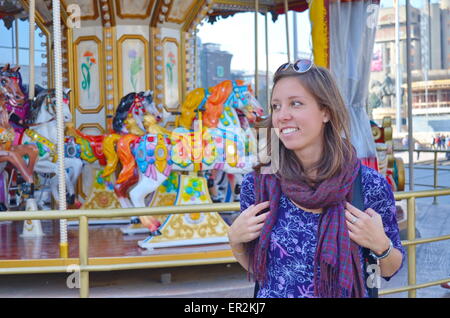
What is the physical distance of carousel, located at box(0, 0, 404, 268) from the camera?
526 cm

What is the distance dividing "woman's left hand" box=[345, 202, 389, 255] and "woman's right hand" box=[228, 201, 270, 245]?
20cm

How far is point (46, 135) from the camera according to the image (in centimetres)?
612

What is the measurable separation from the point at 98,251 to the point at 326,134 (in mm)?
3811

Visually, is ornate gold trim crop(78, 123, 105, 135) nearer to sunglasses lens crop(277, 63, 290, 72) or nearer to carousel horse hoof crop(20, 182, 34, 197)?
carousel horse hoof crop(20, 182, 34, 197)

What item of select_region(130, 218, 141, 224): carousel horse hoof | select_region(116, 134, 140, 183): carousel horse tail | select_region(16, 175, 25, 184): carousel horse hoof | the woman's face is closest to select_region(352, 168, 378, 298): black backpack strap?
the woman's face

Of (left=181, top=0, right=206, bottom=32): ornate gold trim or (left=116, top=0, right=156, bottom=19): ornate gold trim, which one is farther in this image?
(left=181, top=0, right=206, bottom=32): ornate gold trim

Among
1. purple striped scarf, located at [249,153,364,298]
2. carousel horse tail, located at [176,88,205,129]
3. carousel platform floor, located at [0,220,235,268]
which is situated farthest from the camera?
carousel horse tail, located at [176,88,205,129]

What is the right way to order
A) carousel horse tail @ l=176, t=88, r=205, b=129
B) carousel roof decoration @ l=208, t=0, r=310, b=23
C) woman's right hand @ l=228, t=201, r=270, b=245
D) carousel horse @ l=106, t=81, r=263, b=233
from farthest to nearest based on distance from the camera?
1. carousel roof decoration @ l=208, t=0, r=310, b=23
2. carousel horse tail @ l=176, t=88, r=205, b=129
3. carousel horse @ l=106, t=81, r=263, b=233
4. woman's right hand @ l=228, t=201, r=270, b=245

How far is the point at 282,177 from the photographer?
4.66 feet

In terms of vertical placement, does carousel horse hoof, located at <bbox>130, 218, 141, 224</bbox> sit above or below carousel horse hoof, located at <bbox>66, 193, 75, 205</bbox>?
below

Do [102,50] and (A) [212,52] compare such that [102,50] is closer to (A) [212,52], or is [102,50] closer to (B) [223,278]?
(B) [223,278]

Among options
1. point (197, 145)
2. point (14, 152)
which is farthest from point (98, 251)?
point (14, 152)

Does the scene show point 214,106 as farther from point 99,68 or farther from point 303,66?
point 303,66
